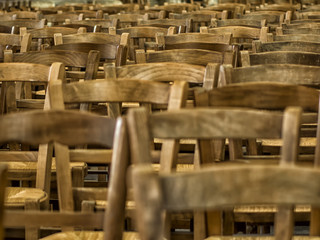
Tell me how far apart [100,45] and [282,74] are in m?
1.83

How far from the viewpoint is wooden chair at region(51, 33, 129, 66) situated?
15.0 feet

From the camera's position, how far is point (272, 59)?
3.63 m

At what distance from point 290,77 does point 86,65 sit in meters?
1.14

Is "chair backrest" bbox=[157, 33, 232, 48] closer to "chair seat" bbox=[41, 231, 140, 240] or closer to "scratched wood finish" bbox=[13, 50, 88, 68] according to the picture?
"scratched wood finish" bbox=[13, 50, 88, 68]

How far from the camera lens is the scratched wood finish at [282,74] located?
9.72 feet

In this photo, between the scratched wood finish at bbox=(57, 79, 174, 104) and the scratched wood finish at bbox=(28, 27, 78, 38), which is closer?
the scratched wood finish at bbox=(57, 79, 174, 104)

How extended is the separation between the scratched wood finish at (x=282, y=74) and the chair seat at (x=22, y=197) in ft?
2.63

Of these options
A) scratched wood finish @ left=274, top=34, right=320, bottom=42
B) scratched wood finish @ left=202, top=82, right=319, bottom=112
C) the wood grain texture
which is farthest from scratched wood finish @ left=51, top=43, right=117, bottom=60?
the wood grain texture

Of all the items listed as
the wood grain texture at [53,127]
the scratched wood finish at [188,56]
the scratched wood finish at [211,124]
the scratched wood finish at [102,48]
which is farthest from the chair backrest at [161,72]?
the scratched wood finish at [102,48]

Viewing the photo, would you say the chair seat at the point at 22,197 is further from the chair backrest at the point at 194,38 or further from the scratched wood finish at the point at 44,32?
the scratched wood finish at the point at 44,32

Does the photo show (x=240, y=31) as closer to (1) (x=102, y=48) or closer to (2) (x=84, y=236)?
(1) (x=102, y=48)

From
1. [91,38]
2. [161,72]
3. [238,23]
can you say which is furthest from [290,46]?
[238,23]

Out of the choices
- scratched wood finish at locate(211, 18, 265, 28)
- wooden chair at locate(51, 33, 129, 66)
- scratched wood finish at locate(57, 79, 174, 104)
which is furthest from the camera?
scratched wood finish at locate(211, 18, 265, 28)

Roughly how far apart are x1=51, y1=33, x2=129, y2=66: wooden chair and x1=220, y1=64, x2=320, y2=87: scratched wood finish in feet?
5.32
